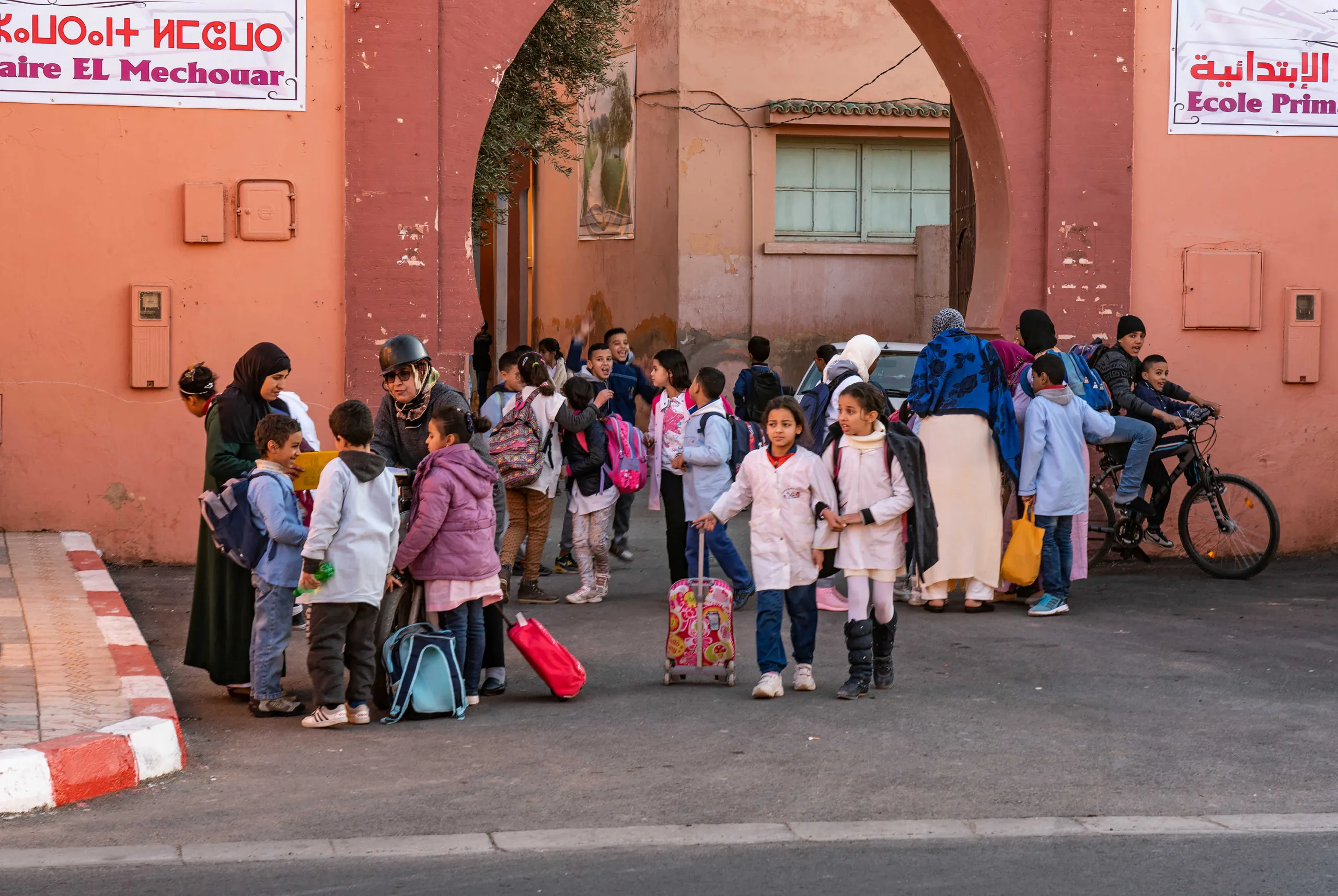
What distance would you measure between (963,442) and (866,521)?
7.80 ft

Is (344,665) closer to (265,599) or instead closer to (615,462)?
(265,599)

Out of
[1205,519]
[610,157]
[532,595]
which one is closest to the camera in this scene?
[532,595]

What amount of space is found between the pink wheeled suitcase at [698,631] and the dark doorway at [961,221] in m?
5.97

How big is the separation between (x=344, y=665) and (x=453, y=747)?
2.64 feet

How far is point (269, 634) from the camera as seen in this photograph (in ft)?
21.8

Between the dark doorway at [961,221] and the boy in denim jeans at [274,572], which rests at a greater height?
the dark doorway at [961,221]

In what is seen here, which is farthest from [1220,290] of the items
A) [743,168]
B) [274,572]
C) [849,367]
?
[743,168]

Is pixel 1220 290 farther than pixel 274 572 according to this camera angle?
Yes

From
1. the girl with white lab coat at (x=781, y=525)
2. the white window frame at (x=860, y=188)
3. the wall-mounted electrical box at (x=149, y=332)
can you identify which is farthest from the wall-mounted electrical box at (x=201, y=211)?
the white window frame at (x=860, y=188)

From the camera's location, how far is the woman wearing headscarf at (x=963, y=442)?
30.4 feet

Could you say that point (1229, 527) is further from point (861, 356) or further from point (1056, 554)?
point (861, 356)

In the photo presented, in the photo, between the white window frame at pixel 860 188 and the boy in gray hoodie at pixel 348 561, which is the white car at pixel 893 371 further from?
the boy in gray hoodie at pixel 348 561

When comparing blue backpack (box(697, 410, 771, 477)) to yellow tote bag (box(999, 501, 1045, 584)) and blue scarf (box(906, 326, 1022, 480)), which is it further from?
yellow tote bag (box(999, 501, 1045, 584))

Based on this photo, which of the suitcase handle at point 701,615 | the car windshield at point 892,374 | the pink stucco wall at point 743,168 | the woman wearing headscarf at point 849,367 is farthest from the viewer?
the pink stucco wall at point 743,168
